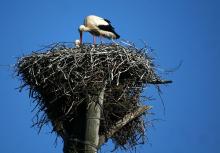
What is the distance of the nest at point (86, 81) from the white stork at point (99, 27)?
2.92 meters

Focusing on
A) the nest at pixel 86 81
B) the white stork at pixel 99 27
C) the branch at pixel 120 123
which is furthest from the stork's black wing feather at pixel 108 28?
the branch at pixel 120 123

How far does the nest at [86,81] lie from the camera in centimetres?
589

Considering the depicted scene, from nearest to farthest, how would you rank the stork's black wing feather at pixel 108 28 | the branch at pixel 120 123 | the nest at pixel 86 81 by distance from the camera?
the branch at pixel 120 123, the nest at pixel 86 81, the stork's black wing feather at pixel 108 28

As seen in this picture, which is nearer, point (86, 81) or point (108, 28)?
point (86, 81)

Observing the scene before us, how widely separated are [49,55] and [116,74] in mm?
1192

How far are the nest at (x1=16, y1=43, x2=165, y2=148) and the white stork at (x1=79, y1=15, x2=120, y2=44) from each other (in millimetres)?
2918

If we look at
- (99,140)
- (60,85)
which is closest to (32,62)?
(60,85)

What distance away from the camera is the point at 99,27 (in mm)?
9820

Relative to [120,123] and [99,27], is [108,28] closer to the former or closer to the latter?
[99,27]

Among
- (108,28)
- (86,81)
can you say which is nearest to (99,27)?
(108,28)

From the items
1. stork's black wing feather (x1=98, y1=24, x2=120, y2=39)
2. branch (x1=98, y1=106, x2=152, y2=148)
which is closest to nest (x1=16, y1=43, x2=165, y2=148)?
branch (x1=98, y1=106, x2=152, y2=148)

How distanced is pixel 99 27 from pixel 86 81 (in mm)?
4067

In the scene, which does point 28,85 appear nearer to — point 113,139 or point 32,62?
point 32,62

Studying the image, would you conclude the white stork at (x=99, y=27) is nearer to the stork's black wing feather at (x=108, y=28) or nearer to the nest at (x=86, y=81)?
the stork's black wing feather at (x=108, y=28)
